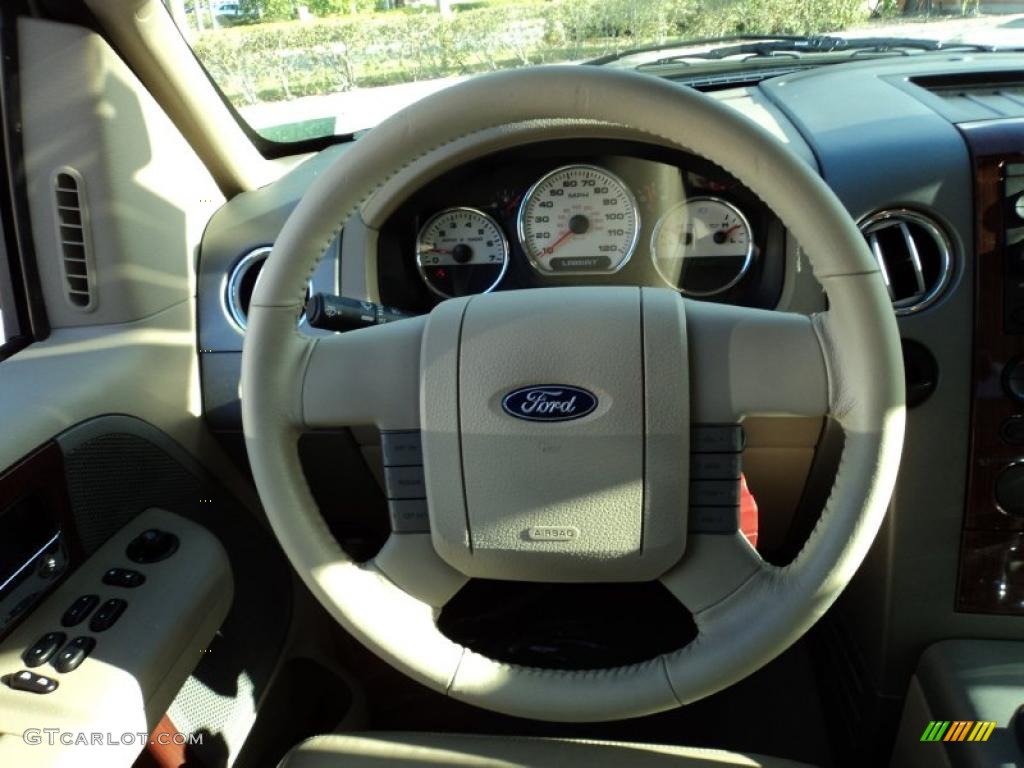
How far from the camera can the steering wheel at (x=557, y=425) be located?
1.02 meters

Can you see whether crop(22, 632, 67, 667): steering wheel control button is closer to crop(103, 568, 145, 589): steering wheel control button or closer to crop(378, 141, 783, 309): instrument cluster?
crop(103, 568, 145, 589): steering wheel control button

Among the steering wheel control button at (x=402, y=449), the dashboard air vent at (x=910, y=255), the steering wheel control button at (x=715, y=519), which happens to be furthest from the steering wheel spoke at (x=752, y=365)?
the dashboard air vent at (x=910, y=255)

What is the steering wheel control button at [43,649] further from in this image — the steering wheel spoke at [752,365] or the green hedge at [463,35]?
the green hedge at [463,35]

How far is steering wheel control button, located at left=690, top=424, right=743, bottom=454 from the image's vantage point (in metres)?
1.13

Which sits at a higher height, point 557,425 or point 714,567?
point 557,425

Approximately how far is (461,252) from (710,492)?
86cm

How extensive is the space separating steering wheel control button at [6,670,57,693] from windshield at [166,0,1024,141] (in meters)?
1.20

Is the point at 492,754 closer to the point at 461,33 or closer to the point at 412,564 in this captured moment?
the point at 412,564

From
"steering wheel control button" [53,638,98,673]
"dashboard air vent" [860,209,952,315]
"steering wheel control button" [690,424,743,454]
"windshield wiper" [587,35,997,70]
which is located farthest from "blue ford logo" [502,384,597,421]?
"windshield wiper" [587,35,997,70]

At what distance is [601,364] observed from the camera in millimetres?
1125

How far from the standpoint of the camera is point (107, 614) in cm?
142

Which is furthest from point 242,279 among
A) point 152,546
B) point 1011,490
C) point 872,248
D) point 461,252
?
point 1011,490

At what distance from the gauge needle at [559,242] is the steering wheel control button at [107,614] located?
1.01 metres

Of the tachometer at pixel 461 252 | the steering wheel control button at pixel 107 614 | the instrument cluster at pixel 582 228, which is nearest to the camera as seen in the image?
the steering wheel control button at pixel 107 614
